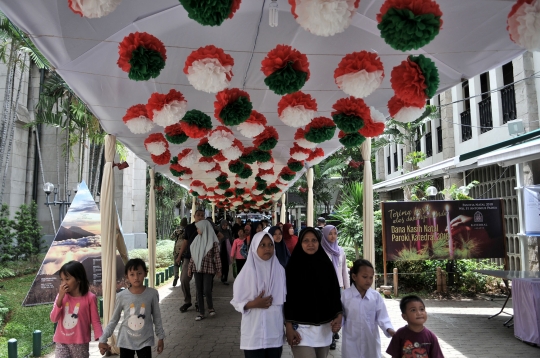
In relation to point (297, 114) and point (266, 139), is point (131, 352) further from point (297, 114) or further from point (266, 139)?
point (266, 139)

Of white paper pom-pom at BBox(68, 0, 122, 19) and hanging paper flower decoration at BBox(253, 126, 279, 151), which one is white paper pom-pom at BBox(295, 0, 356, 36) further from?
hanging paper flower decoration at BBox(253, 126, 279, 151)

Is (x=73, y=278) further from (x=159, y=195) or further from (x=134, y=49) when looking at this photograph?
(x=159, y=195)

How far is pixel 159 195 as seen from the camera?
25062 mm

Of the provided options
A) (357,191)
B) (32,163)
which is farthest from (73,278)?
(32,163)

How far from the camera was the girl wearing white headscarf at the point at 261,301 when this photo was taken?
3.30 meters

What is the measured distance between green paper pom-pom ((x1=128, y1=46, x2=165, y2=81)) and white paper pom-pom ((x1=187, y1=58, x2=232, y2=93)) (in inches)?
9.9

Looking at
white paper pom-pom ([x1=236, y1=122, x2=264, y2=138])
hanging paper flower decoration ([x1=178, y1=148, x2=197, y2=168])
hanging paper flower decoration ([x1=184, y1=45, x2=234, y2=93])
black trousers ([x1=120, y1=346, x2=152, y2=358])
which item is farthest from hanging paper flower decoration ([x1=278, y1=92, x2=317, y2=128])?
hanging paper flower decoration ([x1=178, y1=148, x2=197, y2=168])

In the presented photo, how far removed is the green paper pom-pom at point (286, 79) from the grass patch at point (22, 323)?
5008mm

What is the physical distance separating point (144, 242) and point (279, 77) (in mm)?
18782

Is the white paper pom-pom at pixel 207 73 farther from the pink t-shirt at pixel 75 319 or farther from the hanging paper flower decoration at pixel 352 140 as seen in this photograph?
the hanging paper flower decoration at pixel 352 140

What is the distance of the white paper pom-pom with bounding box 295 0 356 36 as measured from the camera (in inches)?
88.5

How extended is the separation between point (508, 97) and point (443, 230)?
5.00 metres

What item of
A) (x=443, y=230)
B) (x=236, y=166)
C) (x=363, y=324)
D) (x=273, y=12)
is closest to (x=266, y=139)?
(x=236, y=166)

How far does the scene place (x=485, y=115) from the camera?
12.8 m
